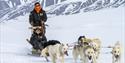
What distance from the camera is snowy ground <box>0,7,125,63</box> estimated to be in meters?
10.1

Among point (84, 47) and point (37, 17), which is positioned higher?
point (37, 17)

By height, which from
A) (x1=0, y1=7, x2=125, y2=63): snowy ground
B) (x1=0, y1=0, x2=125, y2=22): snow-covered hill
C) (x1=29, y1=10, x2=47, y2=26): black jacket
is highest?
(x1=29, y1=10, x2=47, y2=26): black jacket

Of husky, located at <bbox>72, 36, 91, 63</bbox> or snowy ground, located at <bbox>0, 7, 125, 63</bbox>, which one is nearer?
husky, located at <bbox>72, 36, 91, 63</bbox>

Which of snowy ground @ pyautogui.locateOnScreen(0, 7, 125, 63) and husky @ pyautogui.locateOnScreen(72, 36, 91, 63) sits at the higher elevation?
husky @ pyautogui.locateOnScreen(72, 36, 91, 63)

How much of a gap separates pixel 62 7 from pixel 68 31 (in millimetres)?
3223

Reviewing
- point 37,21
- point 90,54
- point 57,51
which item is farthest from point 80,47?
point 37,21

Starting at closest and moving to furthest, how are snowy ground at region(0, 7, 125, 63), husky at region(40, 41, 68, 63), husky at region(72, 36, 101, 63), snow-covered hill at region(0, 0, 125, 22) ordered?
husky at region(72, 36, 101, 63), husky at region(40, 41, 68, 63), snowy ground at region(0, 7, 125, 63), snow-covered hill at region(0, 0, 125, 22)

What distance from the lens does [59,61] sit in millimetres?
8656

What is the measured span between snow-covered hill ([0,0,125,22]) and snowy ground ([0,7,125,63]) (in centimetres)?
30

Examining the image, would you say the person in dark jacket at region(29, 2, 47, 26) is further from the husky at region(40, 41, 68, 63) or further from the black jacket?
the husky at region(40, 41, 68, 63)

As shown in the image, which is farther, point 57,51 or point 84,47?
point 57,51

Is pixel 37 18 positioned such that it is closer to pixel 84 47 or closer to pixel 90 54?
pixel 84 47

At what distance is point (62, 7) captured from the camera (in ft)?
57.3

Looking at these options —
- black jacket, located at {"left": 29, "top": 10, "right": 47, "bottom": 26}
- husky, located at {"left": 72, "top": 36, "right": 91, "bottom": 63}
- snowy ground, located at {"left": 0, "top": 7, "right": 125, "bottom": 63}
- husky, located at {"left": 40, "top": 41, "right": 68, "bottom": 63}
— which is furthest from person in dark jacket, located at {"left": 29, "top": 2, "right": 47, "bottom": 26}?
husky, located at {"left": 72, "top": 36, "right": 91, "bottom": 63}
